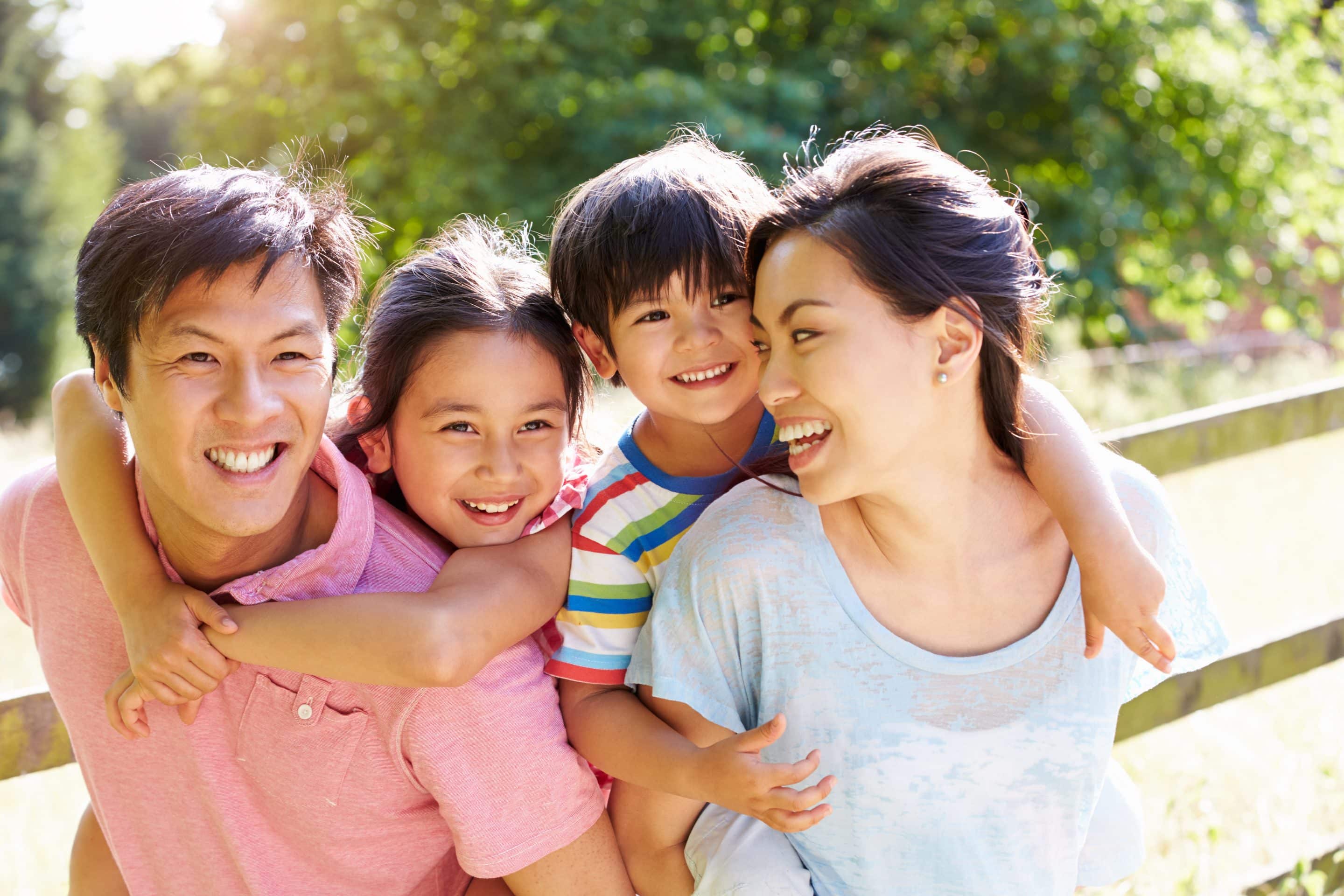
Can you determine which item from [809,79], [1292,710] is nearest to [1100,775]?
[1292,710]

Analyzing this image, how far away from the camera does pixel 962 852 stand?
1.73 metres

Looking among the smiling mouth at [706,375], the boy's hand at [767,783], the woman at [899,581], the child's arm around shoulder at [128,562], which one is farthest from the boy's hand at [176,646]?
the smiling mouth at [706,375]

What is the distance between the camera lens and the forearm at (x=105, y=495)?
1.77 m

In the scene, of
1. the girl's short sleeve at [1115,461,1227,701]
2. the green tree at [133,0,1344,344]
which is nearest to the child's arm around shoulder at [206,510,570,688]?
the girl's short sleeve at [1115,461,1227,701]

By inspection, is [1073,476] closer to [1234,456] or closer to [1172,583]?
[1172,583]

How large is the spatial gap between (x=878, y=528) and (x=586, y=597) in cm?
51

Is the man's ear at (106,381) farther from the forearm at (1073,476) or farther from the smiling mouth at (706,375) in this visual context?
the forearm at (1073,476)

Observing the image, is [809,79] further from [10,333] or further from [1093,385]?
[10,333]

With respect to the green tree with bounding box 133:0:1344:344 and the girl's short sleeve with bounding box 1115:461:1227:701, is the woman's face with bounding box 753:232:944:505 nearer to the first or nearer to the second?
the girl's short sleeve with bounding box 1115:461:1227:701

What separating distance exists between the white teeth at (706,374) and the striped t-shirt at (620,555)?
169mm

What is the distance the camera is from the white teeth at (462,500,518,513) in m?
1.98

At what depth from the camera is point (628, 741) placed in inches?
68.0

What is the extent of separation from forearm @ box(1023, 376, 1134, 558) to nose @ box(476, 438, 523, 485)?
0.88 m

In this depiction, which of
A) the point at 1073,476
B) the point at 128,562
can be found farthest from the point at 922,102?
the point at 128,562
